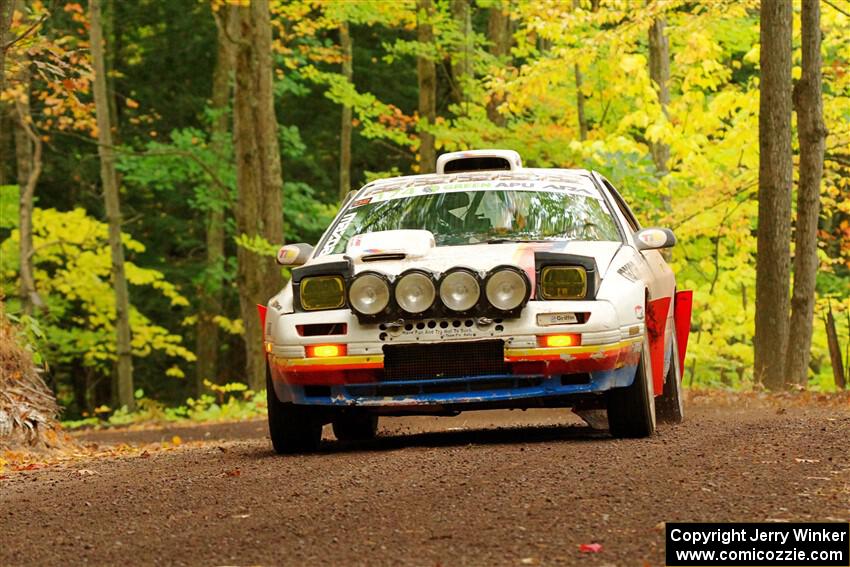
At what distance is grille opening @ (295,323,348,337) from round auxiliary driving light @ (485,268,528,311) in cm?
87

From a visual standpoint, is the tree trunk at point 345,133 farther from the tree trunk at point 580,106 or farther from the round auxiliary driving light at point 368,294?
the round auxiliary driving light at point 368,294

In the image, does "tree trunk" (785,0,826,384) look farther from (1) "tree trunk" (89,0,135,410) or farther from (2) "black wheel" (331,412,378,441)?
(1) "tree trunk" (89,0,135,410)

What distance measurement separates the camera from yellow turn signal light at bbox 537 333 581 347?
7566 millimetres

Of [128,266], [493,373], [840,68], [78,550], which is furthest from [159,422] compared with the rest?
[78,550]

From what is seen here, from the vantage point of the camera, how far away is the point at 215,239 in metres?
34.7

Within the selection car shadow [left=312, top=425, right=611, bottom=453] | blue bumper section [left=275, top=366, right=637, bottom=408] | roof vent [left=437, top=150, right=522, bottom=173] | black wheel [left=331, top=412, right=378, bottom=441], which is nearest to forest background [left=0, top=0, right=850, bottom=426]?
black wheel [left=331, top=412, right=378, bottom=441]

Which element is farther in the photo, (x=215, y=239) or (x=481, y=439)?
(x=215, y=239)

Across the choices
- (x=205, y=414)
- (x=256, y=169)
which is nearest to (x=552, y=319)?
(x=205, y=414)

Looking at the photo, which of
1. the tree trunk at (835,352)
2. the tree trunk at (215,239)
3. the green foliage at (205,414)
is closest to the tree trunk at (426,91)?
the tree trunk at (215,239)

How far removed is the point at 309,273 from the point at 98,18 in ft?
73.0

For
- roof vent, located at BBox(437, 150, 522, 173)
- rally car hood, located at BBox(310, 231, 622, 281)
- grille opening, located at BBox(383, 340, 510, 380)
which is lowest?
grille opening, located at BBox(383, 340, 510, 380)

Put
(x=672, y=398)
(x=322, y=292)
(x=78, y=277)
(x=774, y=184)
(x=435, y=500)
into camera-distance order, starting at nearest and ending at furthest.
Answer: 1. (x=435, y=500)
2. (x=322, y=292)
3. (x=672, y=398)
4. (x=774, y=184)
5. (x=78, y=277)

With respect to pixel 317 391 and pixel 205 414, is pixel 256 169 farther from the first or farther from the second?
pixel 317 391

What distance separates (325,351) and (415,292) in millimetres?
638
